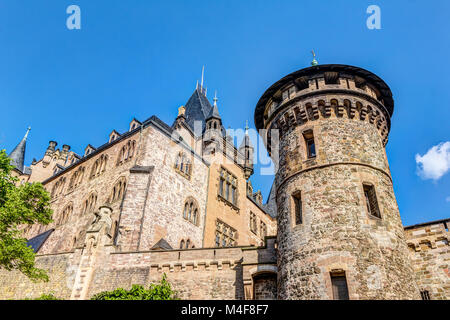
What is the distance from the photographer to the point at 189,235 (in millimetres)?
23938

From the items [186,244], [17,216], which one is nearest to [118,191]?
[186,244]

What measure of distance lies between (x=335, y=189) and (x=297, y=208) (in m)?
1.66

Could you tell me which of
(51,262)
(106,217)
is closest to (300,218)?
(106,217)

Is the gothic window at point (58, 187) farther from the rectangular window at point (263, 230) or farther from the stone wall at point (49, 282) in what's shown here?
the rectangular window at point (263, 230)

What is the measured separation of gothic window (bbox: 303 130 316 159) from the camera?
14.3m

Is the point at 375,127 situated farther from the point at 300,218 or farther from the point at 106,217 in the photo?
the point at 106,217

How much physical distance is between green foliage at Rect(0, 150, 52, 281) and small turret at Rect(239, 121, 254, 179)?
18.6 meters

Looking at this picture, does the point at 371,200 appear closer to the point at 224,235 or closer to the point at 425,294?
the point at 425,294

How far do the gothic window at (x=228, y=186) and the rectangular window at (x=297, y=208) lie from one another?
50.5 ft

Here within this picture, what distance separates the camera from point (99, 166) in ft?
89.6

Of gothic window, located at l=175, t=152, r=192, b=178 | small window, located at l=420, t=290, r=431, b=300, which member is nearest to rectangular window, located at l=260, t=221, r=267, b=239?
gothic window, located at l=175, t=152, r=192, b=178

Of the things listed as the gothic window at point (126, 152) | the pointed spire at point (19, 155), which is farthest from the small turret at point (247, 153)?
the pointed spire at point (19, 155)

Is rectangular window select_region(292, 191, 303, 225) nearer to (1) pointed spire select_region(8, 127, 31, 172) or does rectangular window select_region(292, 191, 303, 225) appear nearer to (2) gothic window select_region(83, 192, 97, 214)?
(2) gothic window select_region(83, 192, 97, 214)
